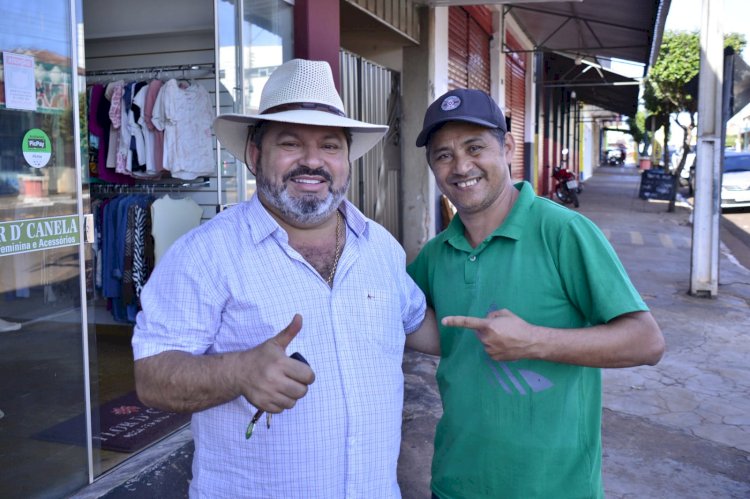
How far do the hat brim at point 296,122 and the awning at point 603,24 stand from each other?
7.56 metres

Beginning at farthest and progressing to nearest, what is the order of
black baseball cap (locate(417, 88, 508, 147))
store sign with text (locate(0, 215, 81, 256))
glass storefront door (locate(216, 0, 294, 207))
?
glass storefront door (locate(216, 0, 294, 207))
store sign with text (locate(0, 215, 81, 256))
black baseball cap (locate(417, 88, 508, 147))

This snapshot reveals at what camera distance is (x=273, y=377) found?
5.15 feet

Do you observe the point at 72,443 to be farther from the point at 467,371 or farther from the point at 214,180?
the point at 214,180

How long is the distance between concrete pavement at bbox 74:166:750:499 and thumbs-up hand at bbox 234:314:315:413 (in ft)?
7.46

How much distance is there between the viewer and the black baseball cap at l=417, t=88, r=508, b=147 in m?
2.18

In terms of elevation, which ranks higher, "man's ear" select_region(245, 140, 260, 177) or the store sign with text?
"man's ear" select_region(245, 140, 260, 177)

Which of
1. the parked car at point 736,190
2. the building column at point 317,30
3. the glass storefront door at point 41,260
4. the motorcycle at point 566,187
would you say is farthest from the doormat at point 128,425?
the parked car at point 736,190

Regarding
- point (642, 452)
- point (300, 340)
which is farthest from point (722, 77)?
point (300, 340)

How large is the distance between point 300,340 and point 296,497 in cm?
41

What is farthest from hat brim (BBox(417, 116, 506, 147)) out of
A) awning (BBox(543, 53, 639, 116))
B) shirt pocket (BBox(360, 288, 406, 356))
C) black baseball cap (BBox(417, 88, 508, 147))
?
awning (BBox(543, 53, 639, 116))

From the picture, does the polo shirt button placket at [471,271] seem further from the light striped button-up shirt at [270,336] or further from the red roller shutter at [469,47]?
the red roller shutter at [469,47]

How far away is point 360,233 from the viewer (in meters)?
2.20

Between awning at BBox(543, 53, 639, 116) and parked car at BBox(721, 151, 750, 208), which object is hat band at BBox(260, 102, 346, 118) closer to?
awning at BBox(543, 53, 639, 116)

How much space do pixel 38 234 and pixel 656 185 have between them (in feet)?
68.4
